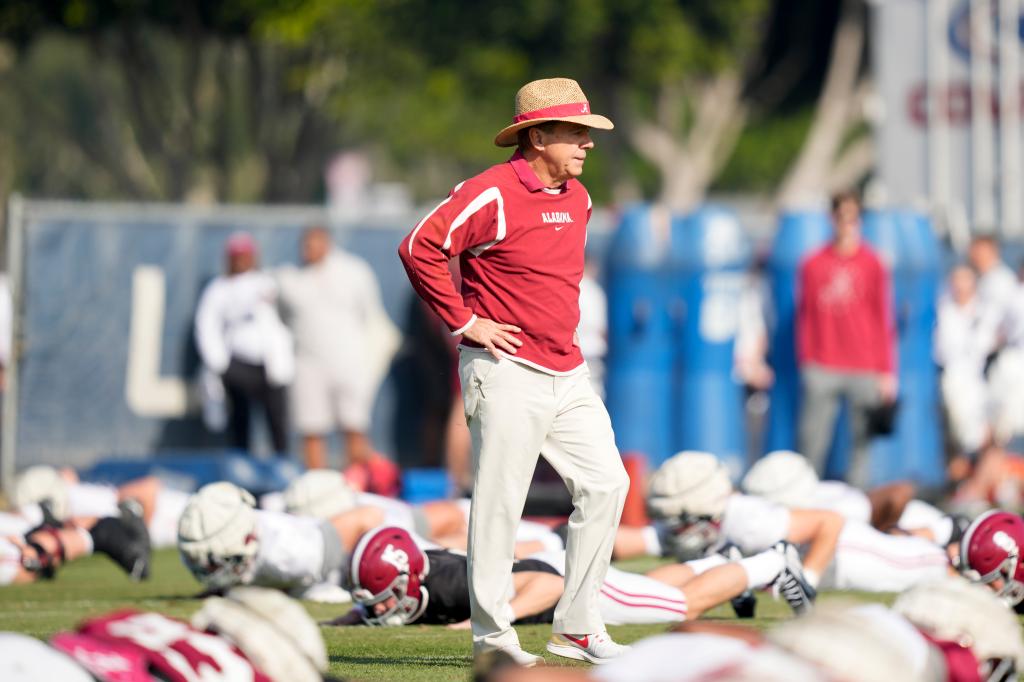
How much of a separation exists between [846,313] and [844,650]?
1003 centimetres

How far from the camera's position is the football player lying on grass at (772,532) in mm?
9391

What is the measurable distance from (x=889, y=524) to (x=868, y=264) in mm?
3905

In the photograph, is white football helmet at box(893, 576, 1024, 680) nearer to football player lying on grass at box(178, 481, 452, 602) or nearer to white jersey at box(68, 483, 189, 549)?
football player lying on grass at box(178, 481, 452, 602)

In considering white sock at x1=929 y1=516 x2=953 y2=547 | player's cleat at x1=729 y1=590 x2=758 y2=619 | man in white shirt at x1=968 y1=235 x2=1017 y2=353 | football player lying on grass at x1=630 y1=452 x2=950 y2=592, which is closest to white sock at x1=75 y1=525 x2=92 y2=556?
football player lying on grass at x1=630 y1=452 x2=950 y2=592

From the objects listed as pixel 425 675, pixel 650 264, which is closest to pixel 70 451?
pixel 650 264

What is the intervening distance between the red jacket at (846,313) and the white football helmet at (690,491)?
4970mm

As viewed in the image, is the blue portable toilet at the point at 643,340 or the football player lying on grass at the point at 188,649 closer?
the football player lying on grass at the point at 188,649

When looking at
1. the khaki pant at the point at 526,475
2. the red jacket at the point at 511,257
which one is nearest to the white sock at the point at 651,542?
the khaki pant at the point at 526,475

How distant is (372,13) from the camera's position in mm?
30984

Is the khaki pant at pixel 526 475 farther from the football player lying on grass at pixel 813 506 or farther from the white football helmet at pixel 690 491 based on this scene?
the football player lying on grass at pixel 813 506

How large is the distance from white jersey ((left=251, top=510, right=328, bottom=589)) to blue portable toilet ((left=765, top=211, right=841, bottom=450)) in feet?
23.3

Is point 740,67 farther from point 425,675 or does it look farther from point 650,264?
point 425,675

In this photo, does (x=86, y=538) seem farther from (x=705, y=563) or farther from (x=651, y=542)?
(x=705, y=563)

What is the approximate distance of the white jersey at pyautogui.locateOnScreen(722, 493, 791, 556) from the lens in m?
9.37
